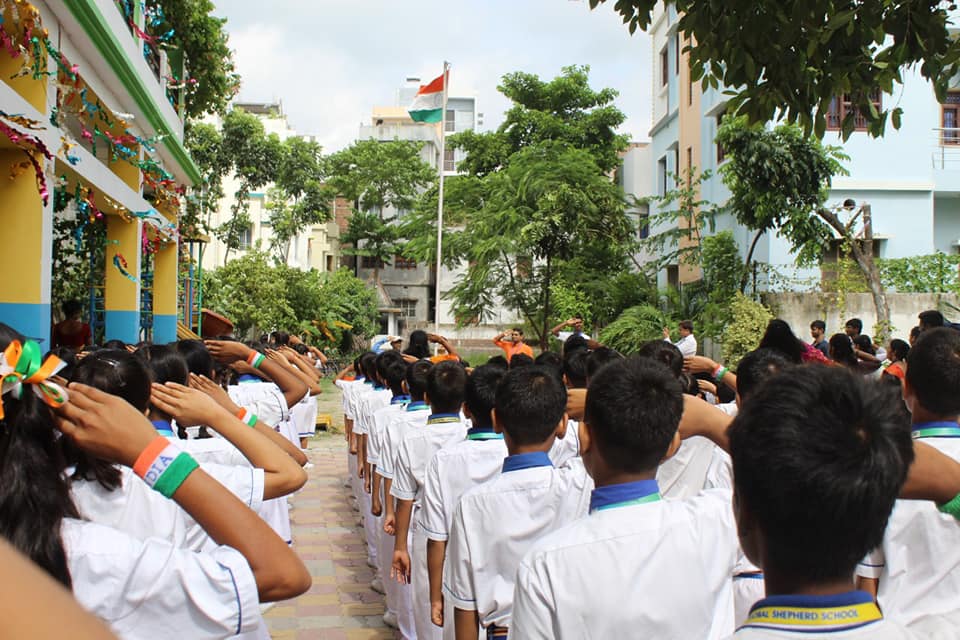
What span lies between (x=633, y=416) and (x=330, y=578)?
481cm

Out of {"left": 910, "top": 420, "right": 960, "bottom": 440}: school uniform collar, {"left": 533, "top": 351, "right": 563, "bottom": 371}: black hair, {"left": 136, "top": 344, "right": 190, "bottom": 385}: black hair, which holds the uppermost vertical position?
{"left": 136, "top": 344, "right": 190, "bottom": 385}: black hair

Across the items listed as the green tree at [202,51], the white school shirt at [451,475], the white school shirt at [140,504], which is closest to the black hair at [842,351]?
the white school shirt at [451,475]

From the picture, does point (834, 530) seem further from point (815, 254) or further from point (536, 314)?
point (536, 314)

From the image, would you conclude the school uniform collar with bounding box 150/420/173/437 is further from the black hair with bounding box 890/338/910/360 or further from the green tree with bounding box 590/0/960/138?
the black hair with bounding box 890/338/910/360

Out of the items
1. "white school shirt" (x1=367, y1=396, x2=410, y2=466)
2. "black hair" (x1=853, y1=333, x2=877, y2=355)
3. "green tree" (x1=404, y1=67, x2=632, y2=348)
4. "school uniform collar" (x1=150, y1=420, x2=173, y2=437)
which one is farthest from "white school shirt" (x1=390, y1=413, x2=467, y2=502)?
"green tree" (x1=404, y1=67, x2=632, y2=348)

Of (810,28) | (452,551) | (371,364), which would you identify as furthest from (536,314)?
(452,551)

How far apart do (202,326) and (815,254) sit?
12450 mm

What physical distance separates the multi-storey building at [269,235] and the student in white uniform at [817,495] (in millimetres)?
34614

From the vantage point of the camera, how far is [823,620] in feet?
4.51

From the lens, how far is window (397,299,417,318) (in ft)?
130

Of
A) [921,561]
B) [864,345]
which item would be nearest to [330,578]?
[921,561]

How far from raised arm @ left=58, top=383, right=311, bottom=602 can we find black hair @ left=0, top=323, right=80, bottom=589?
0.09 metres

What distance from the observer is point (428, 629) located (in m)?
4.21

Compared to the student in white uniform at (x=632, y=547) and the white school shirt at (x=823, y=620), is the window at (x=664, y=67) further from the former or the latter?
the white school shirt at (x=823, y=620)
